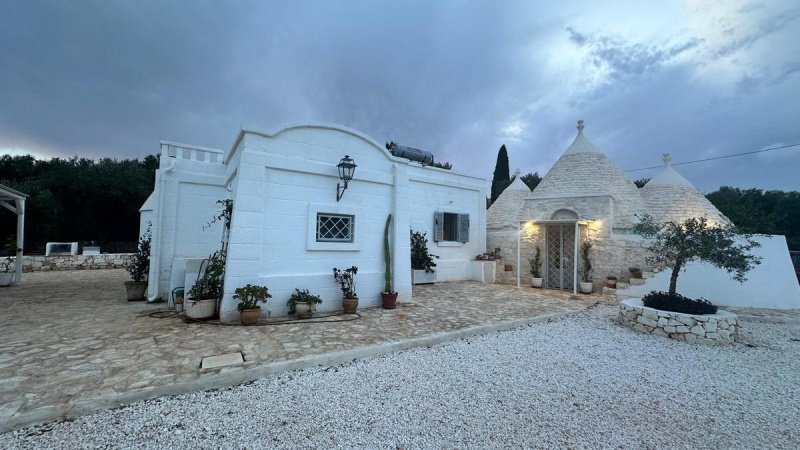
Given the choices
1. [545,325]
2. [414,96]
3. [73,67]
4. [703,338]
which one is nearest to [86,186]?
[73,67]

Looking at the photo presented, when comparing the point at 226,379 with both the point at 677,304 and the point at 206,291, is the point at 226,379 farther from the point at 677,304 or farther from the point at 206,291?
the point at 677,304

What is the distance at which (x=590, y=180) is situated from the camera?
11641mm

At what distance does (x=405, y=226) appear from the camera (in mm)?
7156

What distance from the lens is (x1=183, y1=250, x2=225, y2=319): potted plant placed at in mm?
5223

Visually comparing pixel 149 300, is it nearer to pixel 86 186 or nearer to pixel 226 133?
pixel 226 133

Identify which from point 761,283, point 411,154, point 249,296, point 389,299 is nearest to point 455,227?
point 411,154

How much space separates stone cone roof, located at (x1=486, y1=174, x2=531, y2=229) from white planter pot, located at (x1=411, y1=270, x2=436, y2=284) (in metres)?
4.45

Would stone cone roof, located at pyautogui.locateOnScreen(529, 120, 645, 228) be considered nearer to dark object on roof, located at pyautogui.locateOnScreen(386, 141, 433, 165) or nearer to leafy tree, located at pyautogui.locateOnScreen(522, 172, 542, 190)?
dark object on roof, located at pyautogui.locateOnScreen(386, 141, 433, 165)

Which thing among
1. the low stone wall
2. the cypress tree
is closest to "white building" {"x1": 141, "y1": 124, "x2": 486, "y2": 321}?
the low stone wall

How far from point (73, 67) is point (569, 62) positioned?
15944mm

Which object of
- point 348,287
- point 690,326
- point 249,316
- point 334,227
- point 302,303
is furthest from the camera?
point 334,227

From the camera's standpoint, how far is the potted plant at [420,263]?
10.1 m

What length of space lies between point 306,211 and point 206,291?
229 centimetres

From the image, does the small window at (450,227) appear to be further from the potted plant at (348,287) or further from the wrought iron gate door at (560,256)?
the potted plant at (348,287)
